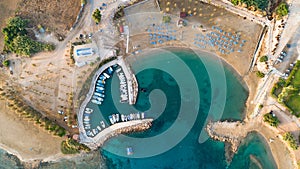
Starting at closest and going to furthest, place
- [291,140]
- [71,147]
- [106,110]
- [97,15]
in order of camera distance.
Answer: [291,140] < [71,147] < [97,15] < [106,110]

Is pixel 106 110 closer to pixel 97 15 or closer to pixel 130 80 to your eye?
pixel 130 80

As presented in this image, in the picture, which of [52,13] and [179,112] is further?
[52,13]

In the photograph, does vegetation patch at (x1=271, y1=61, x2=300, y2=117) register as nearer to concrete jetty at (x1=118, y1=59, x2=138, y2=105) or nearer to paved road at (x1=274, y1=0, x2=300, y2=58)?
paved road at (x1=274, y1=0, x2=300, y2=58)

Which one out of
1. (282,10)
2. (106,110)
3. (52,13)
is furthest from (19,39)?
(282,10)

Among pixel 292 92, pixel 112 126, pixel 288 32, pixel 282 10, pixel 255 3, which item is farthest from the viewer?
pixel 112 126

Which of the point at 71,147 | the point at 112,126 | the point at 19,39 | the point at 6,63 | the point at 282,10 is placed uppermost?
the point at 282,10

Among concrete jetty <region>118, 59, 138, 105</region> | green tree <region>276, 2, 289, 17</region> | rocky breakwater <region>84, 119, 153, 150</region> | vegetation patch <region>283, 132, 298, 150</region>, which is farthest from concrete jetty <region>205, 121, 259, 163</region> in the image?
green tree <region>276, 2, 289, 17</region>
